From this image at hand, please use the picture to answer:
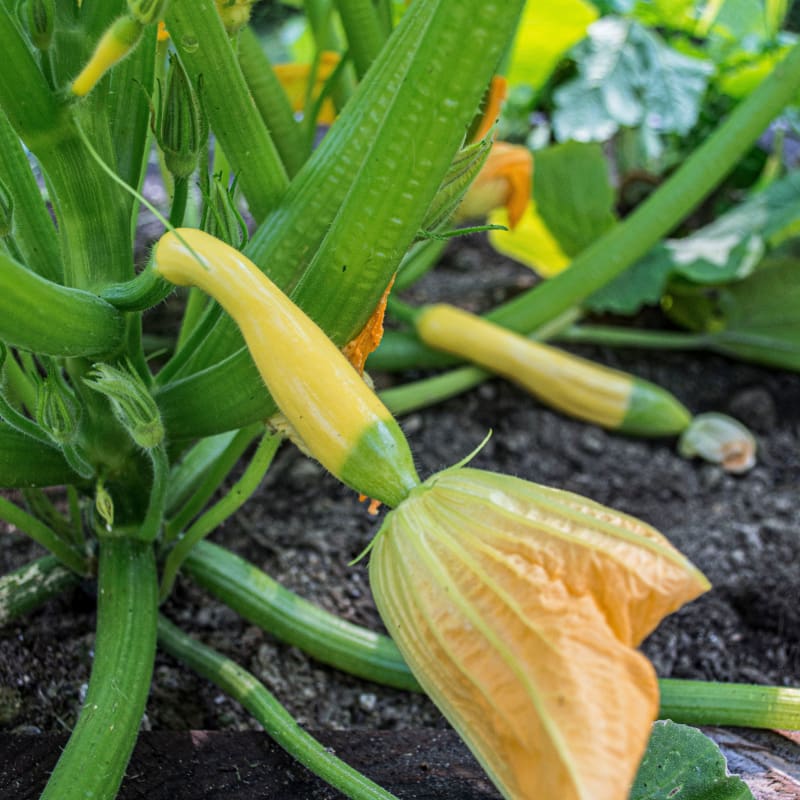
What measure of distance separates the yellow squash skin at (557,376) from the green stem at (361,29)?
26.3 inches

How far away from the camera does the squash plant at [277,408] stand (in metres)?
0.70

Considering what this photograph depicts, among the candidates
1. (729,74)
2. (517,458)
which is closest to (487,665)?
(517,458)

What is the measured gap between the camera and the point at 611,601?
701 millimetres

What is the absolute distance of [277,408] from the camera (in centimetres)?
93

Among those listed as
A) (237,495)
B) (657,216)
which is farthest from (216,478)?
(657,216)

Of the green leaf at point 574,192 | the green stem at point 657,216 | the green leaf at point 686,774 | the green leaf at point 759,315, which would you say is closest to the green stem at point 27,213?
the green leaf at point 686,774

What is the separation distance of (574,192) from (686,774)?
141cm

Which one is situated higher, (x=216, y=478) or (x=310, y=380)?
(x=310, y=380)

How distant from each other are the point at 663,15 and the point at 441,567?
79.0 inches

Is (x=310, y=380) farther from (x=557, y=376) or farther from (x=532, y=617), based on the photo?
(x=557, y=376)

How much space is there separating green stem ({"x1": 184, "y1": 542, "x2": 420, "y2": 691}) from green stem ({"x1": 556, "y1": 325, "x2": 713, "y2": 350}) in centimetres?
109

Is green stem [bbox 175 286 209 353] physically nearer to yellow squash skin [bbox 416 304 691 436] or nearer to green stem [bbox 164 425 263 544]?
green stem [bbox 164 425 263 544]

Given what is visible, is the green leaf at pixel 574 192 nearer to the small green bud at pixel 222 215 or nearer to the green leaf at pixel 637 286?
the green leaf at pixel 637 286

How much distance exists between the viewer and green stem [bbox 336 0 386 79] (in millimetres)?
1303
